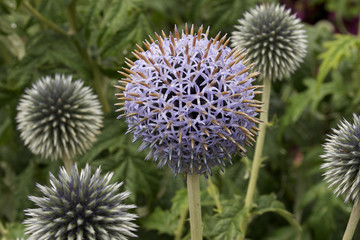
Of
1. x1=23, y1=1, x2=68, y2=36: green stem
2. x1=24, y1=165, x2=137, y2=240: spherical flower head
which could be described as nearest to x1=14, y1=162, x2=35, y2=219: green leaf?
x1=23, y1=1, x2=68, y2=36: green stem

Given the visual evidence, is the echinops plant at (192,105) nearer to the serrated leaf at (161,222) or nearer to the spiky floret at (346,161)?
the spiky floret at (346,161)

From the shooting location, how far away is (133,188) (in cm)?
200

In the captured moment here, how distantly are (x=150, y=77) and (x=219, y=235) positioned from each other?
0.67 metres

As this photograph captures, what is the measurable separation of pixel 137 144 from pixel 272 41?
86cm

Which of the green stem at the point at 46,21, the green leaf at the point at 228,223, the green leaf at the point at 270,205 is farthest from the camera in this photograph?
the green stem at the point at 46,21

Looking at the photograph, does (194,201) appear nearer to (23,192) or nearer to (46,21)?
(23,192)

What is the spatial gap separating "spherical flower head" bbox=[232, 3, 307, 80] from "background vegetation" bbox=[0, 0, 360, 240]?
10.1 inches

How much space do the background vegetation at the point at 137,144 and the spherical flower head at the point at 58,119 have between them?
173 mm

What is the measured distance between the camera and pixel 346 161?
1423 millimetres

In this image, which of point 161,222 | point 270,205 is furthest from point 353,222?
point 161,222

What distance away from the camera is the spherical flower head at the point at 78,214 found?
4.27 feet

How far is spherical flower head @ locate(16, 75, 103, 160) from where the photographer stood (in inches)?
74.2

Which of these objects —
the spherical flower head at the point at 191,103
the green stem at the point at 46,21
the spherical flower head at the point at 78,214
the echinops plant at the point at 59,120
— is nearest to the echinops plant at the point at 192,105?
the spherical flower head at the point at 191,103

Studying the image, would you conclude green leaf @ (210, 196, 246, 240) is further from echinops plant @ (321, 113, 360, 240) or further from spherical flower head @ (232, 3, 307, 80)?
spherical flower head @ (232, 3, 307, 80)
